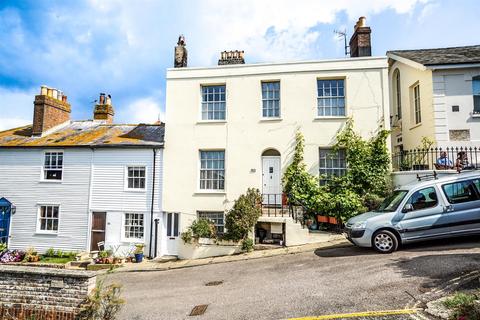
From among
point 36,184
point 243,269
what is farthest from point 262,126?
point 36,184

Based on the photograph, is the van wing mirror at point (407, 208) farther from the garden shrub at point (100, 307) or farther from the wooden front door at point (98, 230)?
the wooden front door at point (98, 230)

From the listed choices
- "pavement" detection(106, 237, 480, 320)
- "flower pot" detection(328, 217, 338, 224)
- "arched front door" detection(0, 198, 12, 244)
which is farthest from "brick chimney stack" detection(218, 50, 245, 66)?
"arched front door" detection(0, 198, 12, 244)

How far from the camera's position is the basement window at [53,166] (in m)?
17.5

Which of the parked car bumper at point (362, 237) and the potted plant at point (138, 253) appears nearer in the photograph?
the parked car bumper at point (362, 237)

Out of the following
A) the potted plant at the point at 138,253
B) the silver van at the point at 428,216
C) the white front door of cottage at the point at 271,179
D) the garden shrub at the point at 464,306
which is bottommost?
the potted plant at the point at 138,253

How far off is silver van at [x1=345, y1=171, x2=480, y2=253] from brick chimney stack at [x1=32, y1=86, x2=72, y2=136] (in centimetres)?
1937

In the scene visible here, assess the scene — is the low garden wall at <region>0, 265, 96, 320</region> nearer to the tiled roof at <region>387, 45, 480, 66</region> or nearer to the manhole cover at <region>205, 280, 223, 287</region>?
the manhole cover at <region>205, 280, 223, 287</region>

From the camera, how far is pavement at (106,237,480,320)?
21.9 feet

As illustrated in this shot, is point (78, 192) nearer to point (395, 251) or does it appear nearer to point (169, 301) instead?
point (169, 301)

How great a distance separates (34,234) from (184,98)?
38.0 ft

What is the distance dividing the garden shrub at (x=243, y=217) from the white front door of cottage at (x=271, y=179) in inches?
58.0

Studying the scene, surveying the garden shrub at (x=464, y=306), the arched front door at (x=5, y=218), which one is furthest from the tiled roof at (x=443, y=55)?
the arched front door at (x=5, y=218)

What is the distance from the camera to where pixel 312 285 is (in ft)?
26.2

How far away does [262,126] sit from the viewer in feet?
52.4
